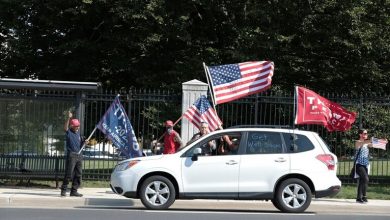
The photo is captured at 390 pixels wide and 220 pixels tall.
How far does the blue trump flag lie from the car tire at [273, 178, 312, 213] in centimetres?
444

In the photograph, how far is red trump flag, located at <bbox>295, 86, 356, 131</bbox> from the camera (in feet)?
52.4

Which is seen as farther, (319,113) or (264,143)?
(319,113)

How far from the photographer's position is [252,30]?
26.2 meters

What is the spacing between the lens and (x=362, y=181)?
14711 millimetres

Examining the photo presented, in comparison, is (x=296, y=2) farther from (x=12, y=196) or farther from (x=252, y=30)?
(x=12, y=196)

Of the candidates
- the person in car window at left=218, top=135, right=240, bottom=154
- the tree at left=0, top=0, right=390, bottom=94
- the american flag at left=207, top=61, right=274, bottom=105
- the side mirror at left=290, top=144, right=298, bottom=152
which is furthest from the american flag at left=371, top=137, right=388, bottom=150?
the tree at left=0, top=0, right=390, bottom=94

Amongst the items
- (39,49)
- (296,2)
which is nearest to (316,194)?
(296,2)

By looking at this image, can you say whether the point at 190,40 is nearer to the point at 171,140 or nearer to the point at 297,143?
the point at 171,140

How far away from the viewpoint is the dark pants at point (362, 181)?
577 inches

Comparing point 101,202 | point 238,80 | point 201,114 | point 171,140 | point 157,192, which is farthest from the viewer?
point 201,114

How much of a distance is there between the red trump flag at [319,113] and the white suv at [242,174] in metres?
3.12

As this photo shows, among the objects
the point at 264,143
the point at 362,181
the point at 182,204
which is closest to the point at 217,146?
the point at 264,143

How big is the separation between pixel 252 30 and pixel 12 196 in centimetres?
1489

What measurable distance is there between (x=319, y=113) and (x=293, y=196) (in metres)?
3.79
